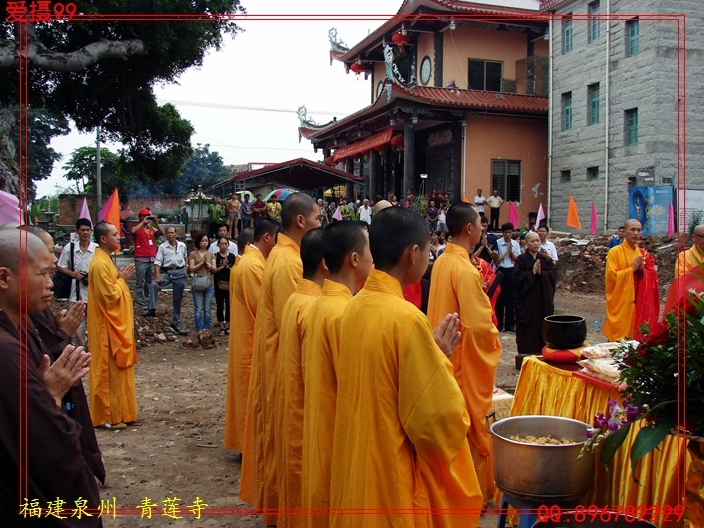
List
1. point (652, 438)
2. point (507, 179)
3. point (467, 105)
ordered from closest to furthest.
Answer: point (652, 438)
point (467, 105)
point (507, 179)

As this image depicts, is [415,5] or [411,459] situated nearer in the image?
[411,459]

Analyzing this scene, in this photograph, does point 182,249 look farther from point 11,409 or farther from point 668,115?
point 668,115

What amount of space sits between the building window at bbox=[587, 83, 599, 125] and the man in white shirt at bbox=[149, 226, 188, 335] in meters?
13.8

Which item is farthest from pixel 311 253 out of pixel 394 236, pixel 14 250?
pixel 14 250

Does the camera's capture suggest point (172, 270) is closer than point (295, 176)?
Yes

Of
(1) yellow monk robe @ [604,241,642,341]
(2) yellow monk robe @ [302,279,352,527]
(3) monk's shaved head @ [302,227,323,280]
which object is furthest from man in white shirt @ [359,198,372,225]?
(2) yellow monk robe @ [302,279,352,527]

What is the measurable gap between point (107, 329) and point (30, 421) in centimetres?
398

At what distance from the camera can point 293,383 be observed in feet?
10.6

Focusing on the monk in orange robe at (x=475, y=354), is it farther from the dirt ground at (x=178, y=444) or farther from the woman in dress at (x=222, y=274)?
the woman in dress at (x=222, y=274)

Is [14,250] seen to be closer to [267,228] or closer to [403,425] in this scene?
[403,425]

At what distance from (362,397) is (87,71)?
11108 mm

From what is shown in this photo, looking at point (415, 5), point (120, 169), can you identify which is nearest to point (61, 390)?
point (120, 169)

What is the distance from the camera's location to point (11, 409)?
6.79ft

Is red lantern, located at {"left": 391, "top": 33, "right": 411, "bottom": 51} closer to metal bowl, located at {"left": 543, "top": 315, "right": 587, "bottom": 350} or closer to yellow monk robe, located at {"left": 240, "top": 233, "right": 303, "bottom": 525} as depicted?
yellow monk robe, located at {"left": 240, "top": 233, "right": 303, "bottom": 525}
